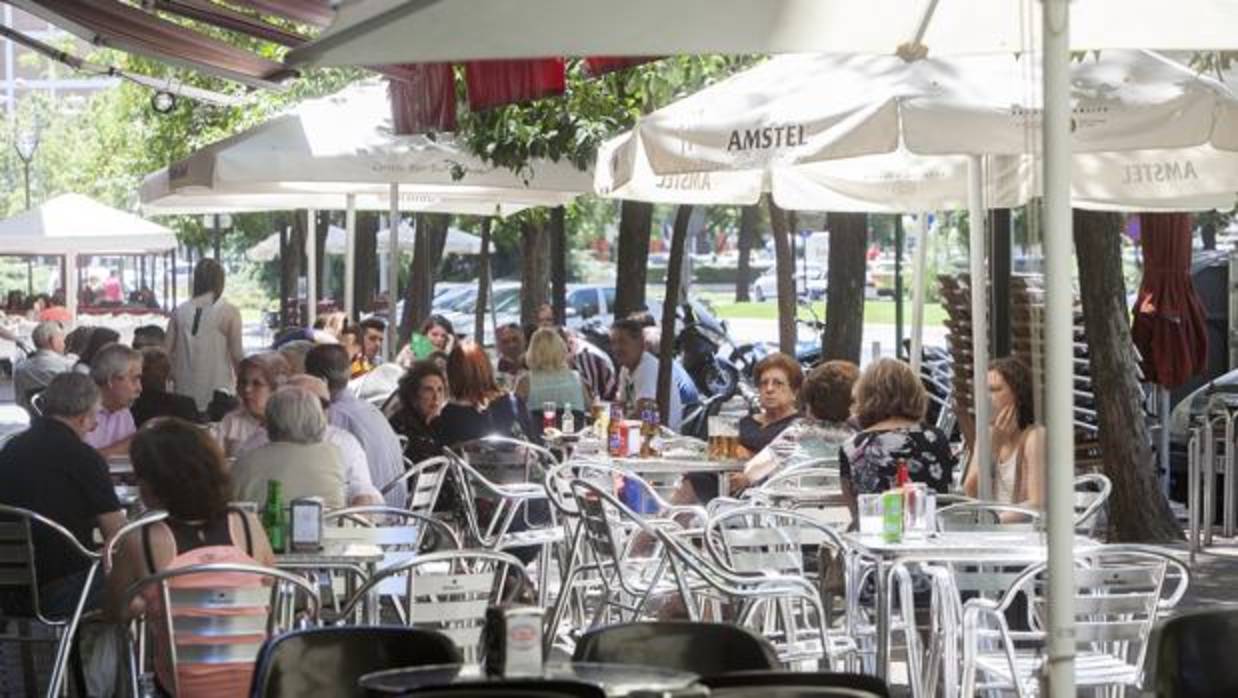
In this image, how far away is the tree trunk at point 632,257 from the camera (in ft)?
75.1

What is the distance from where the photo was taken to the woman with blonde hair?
A: 1631 cm

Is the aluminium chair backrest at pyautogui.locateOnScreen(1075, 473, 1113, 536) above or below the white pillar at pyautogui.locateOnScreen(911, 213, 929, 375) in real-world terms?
below

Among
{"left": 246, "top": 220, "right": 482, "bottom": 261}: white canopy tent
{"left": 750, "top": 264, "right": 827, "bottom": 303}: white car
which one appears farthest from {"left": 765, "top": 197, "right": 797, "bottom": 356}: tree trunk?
{"left": 750, "top": 264, "right": 827, "bottom": 303}: white car

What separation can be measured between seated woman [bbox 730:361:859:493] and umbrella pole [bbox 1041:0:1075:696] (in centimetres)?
633

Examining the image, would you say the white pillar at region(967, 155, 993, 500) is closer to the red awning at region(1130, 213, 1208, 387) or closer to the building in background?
the red awning at region(1130, 213, 1208, 387)

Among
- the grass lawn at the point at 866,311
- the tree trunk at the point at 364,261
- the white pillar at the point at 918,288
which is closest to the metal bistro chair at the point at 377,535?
the white pillar at the point at 918,288

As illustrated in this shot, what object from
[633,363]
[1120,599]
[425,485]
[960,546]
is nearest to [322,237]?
[633,363]

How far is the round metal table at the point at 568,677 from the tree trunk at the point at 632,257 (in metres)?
17.7

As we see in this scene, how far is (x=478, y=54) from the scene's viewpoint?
6.11 m

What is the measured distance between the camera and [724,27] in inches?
259

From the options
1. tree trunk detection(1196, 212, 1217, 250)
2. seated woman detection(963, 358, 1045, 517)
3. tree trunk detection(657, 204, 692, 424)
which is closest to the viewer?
seated woman detection(963, 358, 1045, 517)

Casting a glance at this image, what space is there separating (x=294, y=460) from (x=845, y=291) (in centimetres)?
1085

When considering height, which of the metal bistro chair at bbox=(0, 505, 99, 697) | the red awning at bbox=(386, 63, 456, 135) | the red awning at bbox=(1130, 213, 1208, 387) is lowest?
the metal bistro chair at bbox=(0, 505, 99, 697)

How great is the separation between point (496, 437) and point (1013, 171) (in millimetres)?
2970
